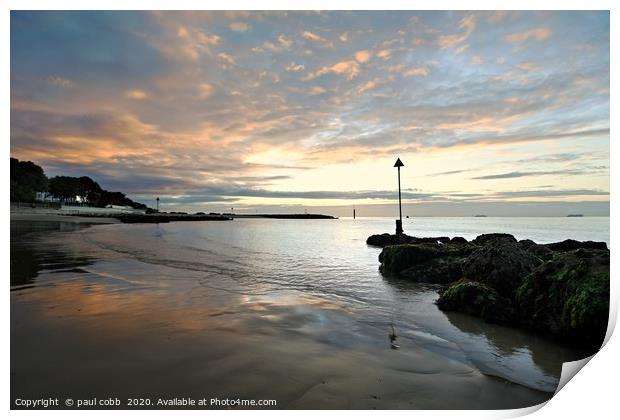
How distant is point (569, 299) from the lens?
5.31 meters

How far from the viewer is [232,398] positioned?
3395 mm

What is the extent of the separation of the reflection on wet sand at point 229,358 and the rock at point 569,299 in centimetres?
202

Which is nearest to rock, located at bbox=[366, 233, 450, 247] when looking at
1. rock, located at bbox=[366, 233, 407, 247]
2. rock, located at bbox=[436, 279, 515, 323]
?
rock, located at bbox=[366, 233, 407, 247]

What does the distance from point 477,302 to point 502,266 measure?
1.40m

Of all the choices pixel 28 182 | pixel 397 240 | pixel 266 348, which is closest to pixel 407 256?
pixel 266 348

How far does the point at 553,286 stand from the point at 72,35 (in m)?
9.89

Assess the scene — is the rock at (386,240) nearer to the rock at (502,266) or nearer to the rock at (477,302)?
the rock at (502,266)

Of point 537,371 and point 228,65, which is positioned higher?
point 228,65

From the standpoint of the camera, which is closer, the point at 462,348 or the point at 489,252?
the point at 462,348

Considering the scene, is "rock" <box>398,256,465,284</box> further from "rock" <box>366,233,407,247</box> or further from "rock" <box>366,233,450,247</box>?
"rock" <box>366,233,407,247</box>

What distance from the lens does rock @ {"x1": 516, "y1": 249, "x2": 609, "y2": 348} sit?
4961mm

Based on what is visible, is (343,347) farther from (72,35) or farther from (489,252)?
(72,35)

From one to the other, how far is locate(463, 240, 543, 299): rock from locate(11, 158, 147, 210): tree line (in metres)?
13.8
